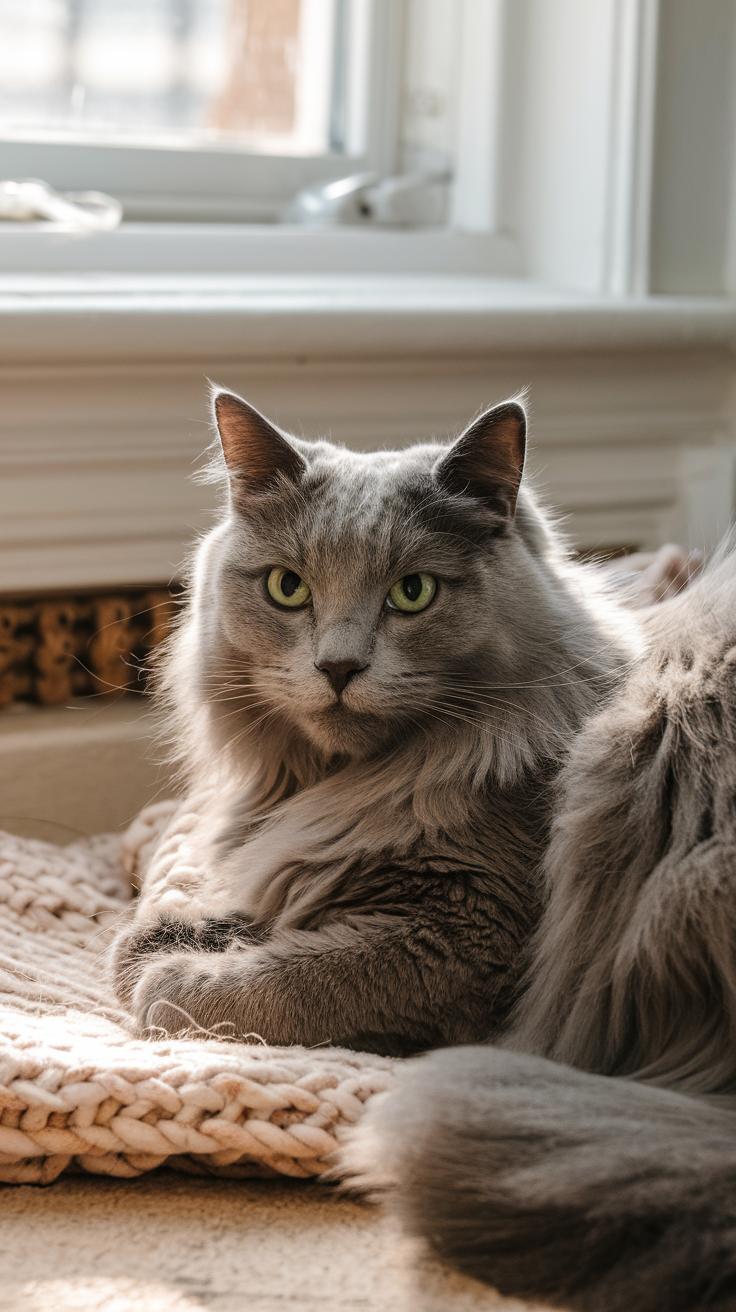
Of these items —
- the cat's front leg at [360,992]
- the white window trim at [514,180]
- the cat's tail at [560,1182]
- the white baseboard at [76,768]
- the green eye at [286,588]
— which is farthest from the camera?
the white window trim at [514,180]

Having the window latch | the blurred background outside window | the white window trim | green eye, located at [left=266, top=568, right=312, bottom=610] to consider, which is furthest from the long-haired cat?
the blurred background outside window

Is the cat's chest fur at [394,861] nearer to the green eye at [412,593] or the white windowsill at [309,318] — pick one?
the green eye at [412,593]

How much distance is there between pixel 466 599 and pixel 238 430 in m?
0.26

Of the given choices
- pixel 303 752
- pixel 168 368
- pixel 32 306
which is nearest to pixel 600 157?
pixel 168 368

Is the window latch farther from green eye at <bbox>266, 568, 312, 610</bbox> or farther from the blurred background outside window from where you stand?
green eye at <bbox>266, 568, 312, 610</bbox>

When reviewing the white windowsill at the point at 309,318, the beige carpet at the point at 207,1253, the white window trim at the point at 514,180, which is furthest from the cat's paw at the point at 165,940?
the white window trim at the point at 514,180

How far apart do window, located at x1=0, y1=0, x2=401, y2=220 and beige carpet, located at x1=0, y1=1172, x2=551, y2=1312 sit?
1574mm

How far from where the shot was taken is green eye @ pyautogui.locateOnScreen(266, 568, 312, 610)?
1.30 metres

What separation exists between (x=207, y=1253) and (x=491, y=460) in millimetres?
679

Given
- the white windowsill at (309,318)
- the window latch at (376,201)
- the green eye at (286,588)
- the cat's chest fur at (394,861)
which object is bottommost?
the cat's chest fur at (394,861)

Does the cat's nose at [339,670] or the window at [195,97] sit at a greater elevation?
the window at [195,97]

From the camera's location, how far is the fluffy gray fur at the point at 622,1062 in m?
0.85

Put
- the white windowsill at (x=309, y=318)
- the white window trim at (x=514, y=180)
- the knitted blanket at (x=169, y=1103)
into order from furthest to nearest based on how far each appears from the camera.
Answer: the white window trim at (x=514, y=180) < the white windowsill at (x=309, y=318) < the knitted blanket at (x=169, y=1103)

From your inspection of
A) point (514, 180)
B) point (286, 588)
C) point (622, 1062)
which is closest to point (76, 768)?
point (286, 588)
